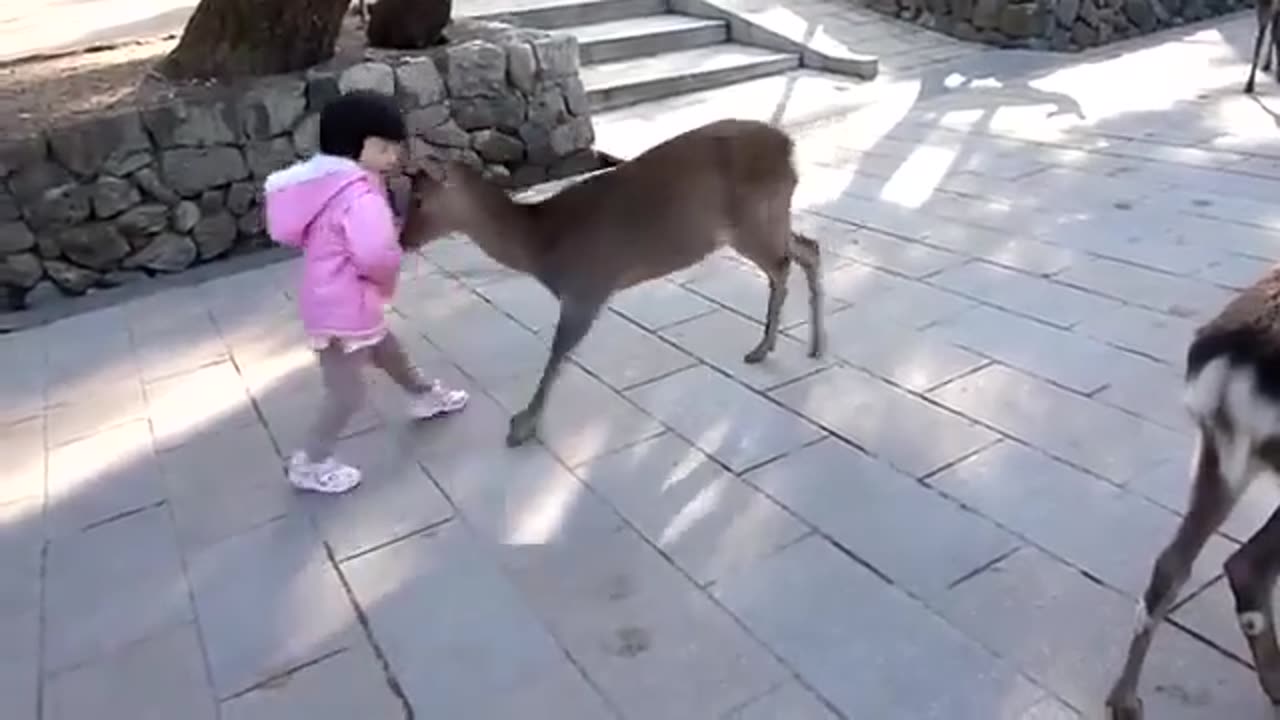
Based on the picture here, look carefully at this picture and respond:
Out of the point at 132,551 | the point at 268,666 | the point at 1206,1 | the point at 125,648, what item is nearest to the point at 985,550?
the point at 268,666

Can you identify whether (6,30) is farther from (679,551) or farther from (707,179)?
(679,551)

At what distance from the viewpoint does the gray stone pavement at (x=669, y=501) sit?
209 centimetres

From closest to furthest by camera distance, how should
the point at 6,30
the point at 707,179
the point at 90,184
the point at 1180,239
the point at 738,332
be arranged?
the point at 707,179
the point at 738,332
the point at 1180,239
the point at 90,184
the point at 6,30

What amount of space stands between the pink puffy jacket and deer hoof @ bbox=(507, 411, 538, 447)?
21.1 inches

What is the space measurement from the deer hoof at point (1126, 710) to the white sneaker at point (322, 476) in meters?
1.87

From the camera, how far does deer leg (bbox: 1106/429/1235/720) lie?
1680 mm

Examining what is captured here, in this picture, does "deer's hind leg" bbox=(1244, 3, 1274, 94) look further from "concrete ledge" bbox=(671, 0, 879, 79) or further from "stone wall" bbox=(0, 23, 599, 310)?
"stone wall" bbox=(0, 23, 599, 310)

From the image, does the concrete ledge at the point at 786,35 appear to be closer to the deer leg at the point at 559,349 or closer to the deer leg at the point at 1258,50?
the deer leg at the point at 1258,50

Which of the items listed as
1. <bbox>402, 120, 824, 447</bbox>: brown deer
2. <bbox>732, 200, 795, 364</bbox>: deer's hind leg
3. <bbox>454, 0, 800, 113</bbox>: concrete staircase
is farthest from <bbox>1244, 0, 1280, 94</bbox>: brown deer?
<bbox>402, 120, 824, 447</bbox>: brown deer

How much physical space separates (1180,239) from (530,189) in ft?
10.2

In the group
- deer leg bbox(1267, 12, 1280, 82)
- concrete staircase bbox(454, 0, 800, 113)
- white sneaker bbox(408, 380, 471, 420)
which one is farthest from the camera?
concrete staircase bbox(454, 0, 800, 113)

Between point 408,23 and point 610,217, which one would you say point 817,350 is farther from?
point 408,23

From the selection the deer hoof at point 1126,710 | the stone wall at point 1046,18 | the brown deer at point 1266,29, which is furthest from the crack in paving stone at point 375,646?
the stone wall at point 1046,18

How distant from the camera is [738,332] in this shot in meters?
3.66
